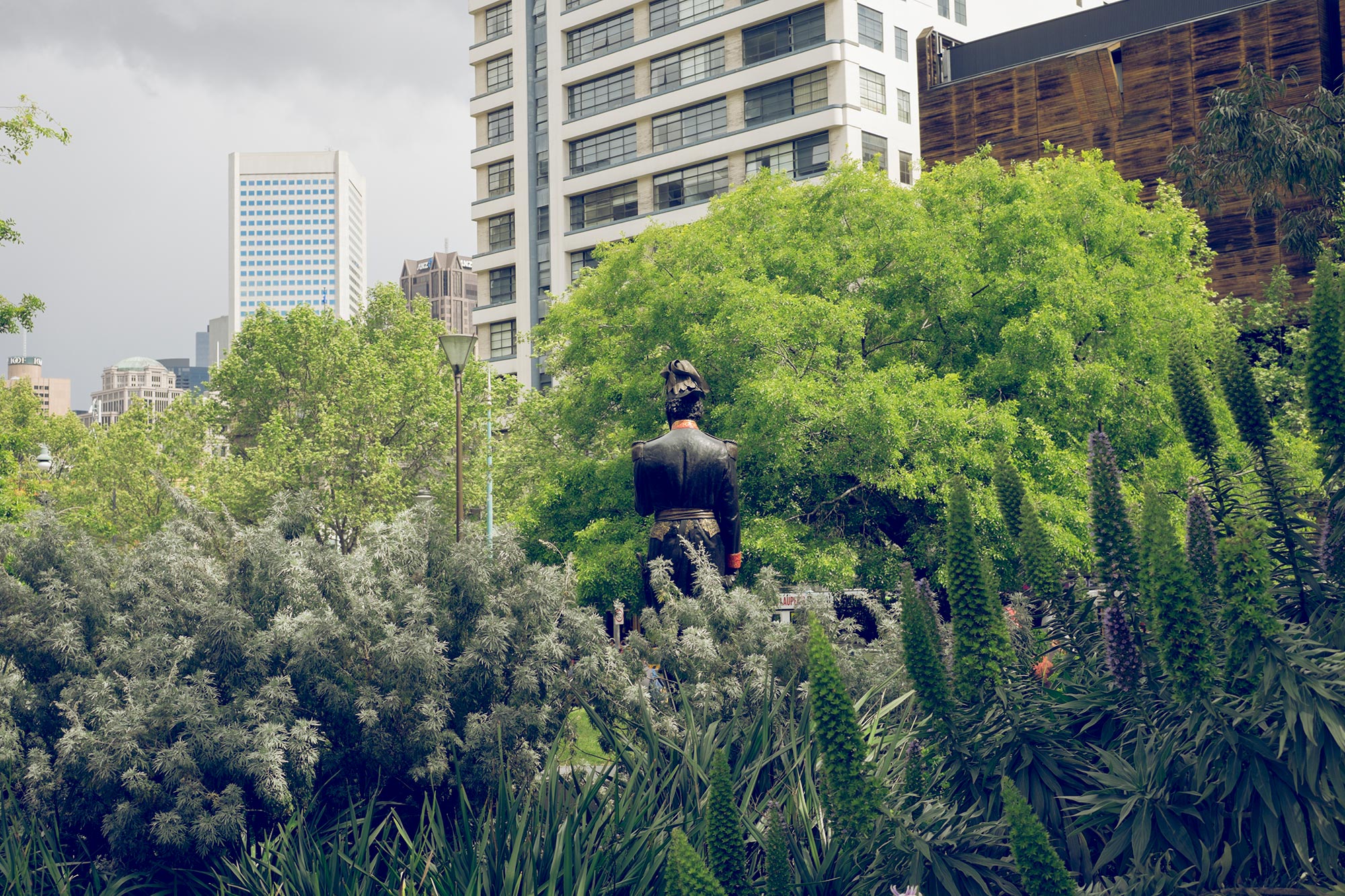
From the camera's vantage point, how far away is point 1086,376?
20703mm

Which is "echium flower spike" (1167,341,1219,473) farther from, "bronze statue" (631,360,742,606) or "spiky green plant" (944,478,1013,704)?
"bronze statue" (631,360,742,606)

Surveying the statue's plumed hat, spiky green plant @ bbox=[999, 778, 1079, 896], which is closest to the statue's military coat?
the statue's plumed hat

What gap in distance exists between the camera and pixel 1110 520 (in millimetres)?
4797

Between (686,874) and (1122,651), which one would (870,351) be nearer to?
(1122,651)

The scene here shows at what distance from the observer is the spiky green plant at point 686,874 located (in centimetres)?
394

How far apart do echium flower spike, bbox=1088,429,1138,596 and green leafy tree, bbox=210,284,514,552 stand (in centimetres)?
3335

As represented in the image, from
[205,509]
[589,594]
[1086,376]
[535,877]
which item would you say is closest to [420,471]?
[589,594]

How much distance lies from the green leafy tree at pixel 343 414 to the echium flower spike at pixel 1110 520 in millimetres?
33350

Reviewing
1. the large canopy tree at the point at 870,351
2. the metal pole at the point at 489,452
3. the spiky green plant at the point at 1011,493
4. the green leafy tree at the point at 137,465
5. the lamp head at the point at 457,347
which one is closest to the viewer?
the spiky green plant at the point at 1011,493

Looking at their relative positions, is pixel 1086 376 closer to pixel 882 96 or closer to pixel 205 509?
pixel 205 509

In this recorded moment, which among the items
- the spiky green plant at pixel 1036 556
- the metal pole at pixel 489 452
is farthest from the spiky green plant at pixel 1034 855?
the metal pole at pixel 489 452

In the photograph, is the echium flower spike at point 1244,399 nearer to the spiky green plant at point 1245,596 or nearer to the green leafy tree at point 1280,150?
the spiky green plant at point 1245,596

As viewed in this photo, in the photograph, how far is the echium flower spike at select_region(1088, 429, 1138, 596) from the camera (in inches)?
187

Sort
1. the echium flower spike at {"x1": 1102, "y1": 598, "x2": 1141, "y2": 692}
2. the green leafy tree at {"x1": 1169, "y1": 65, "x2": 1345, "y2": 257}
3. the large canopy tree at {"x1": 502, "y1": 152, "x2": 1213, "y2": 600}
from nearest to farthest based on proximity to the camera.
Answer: the echium flower spike at {"x1": 1102, "y1": 598, "x2": 1141, "y2": 692} → the large canopy tree at {"x1": 502, "y1": 152, "x2": 1213, "y2": 600} → the green leafy tree at {"x1": 1169, "y1": 65, "x2": 1345, "y2": 257}
